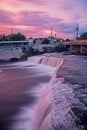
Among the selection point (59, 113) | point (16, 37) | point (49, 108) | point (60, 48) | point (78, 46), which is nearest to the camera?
point (59, 113)

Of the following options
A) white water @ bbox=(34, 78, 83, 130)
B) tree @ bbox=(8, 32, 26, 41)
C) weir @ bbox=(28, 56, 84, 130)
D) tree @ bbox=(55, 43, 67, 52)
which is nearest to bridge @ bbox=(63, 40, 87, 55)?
tree @ bbox=(55, 43, 67, 52)

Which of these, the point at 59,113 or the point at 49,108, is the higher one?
the point at 59,113

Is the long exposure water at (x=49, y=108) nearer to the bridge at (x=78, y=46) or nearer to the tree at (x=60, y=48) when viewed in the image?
the bridge at (x=78, y=46)

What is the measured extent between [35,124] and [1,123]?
1.48m

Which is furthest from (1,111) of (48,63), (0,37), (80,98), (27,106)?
(0,37)

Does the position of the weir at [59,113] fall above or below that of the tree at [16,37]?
below

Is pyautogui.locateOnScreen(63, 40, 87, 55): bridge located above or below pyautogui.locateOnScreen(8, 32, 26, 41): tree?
below

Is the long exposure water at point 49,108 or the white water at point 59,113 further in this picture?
the long exposure water at point 49,108

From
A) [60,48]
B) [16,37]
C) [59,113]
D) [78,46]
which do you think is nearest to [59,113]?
[59,113]

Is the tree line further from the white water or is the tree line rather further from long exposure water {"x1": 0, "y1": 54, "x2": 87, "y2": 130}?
the white water

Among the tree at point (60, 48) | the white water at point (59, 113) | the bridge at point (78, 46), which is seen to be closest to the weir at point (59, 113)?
the white water at point (59, 113)

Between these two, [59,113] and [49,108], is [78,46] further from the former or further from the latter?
[59,113]

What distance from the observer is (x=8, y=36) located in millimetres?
89250

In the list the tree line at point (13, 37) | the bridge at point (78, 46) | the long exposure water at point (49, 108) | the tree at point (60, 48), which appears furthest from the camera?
the tree line at point (13, 37)
